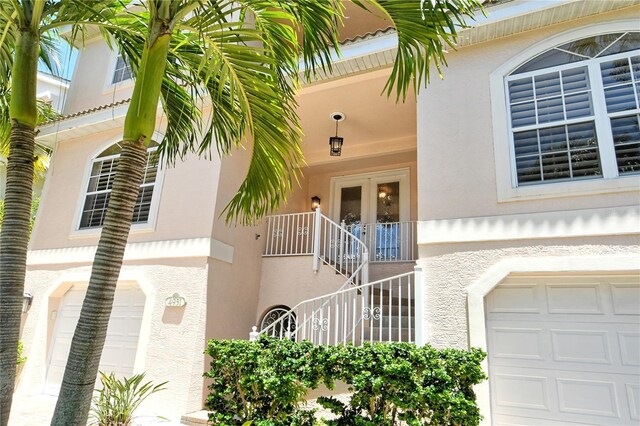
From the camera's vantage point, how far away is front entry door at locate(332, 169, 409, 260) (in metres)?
10.7

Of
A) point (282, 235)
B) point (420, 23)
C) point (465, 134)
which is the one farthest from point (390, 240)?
point (420, 23)

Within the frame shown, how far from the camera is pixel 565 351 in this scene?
199 inches

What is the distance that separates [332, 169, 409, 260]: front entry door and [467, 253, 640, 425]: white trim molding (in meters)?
4.89

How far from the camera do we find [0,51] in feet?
14.4

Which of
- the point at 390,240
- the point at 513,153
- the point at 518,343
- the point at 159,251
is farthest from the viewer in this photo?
the point at 390,240

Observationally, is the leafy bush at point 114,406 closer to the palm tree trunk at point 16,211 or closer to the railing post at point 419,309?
the palm tree trunk at point 16,211

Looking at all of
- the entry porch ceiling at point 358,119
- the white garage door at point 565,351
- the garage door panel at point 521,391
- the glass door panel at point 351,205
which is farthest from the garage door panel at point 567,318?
the glass door panel at point 351,205

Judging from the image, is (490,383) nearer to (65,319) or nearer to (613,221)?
(613,221)

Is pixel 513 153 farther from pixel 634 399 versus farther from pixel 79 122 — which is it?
pixel 79 122

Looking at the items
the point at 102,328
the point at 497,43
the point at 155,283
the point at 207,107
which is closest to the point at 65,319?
the point at 155,283

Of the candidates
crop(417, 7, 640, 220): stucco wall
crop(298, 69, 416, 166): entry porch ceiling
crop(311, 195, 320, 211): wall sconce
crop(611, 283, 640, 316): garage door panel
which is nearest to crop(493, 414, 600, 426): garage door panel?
crop(611, 283, 640, 316): garage door panel

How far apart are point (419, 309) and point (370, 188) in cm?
619

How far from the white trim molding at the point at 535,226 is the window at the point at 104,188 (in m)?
6.29

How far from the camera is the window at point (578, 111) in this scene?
5398mm
